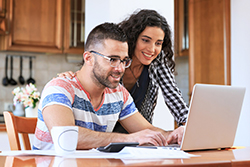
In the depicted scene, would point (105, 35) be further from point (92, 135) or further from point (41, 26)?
point (41, 26)

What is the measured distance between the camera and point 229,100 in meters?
1.10

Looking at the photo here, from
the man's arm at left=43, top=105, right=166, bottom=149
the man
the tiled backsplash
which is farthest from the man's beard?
the tiled backsplash

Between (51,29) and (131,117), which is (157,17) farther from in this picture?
(51,29)

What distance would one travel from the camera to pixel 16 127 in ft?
4.47

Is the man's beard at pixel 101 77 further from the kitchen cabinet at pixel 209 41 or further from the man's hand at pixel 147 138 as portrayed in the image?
the kitchen cabinet at pixel 209 41

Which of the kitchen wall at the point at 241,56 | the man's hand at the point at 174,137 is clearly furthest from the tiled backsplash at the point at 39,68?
the man's hand at the point at 174,137

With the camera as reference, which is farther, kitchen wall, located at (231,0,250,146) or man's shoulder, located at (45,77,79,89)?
kitchen wall, located at (231,0,250,146)

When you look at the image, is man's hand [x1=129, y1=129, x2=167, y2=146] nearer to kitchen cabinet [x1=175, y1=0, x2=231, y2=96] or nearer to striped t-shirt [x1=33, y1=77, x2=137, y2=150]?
striped t-shirt [x1=33, y1=77, x2=137, y2=150]

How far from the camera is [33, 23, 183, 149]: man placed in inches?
49.8

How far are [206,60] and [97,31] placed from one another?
7.07ft

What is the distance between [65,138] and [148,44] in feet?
3.11

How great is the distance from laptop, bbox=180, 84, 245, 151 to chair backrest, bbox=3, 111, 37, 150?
70 cm

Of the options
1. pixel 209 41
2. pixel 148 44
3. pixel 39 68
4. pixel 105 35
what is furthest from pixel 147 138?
pixel 39 68

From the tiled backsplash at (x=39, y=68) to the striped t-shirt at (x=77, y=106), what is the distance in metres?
2.60
